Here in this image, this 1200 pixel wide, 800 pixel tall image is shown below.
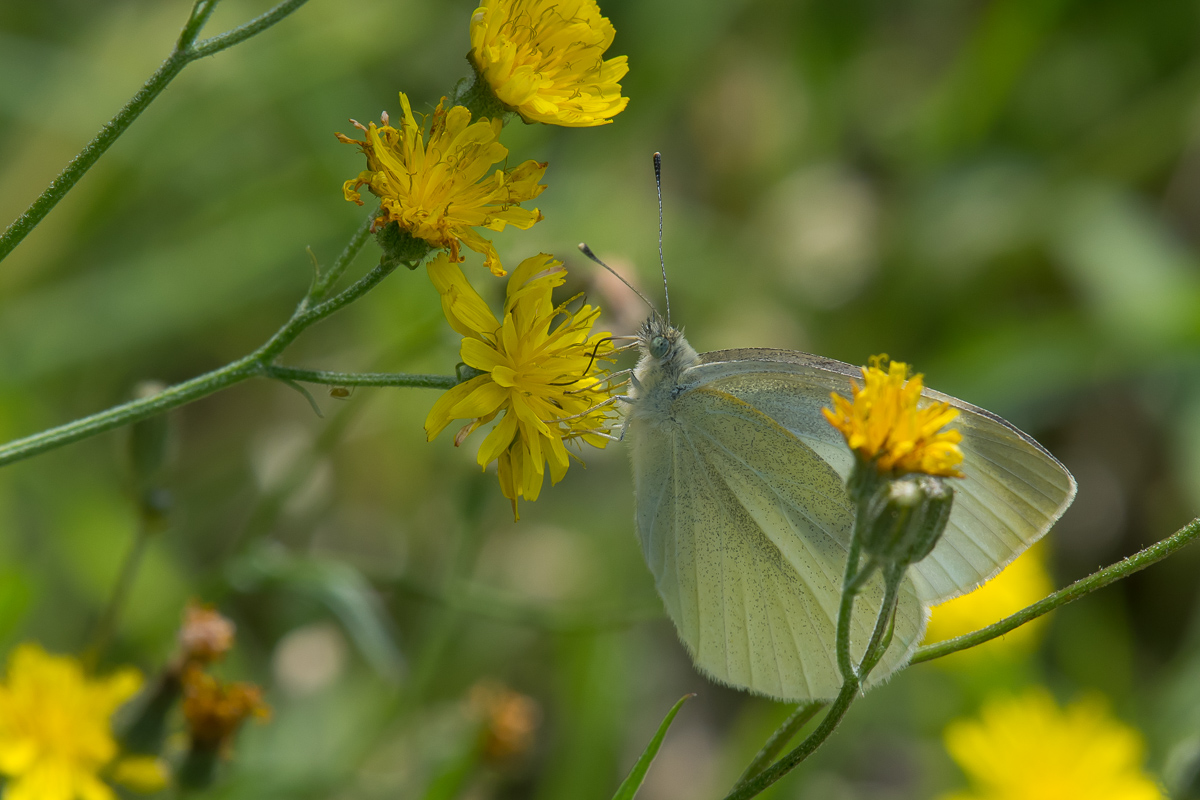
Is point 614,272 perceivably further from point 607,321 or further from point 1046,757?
point 1046,757

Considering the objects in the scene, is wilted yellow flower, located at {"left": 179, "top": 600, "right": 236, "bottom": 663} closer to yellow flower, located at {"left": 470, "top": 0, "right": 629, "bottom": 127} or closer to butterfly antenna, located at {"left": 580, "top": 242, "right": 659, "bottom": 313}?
butterfly antenna, located at {"left": 580, "top": 242, "right": 659, "bottom": 313}

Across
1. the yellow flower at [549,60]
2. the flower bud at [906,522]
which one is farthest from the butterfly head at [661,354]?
the flower bud at [906,522]

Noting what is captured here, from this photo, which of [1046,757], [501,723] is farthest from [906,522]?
[1046,757]

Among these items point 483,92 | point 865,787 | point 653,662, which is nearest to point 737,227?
point 653,662

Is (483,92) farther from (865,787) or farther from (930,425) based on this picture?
(865,787)

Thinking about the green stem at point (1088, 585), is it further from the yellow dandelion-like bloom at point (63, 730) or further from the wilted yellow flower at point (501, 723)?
the yellow dandelion-like bloom at point (63, 730)
